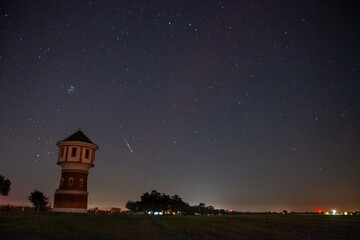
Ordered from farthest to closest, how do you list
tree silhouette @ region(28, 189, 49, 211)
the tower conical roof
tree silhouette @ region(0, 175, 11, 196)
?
tree silhouette @ region(28, 189, 49, 211) < tree silhouette @ region(0, 175, 11, 196) < the tower conical roof

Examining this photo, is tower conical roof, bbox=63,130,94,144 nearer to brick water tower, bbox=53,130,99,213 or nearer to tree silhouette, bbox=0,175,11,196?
brick water tower, bbox=53,130,99,213

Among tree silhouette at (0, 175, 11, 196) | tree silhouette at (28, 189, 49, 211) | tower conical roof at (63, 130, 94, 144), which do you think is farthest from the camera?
tree silhouette at (28, 189, 49, 211)

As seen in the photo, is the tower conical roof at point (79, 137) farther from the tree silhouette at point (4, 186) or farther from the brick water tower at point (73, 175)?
the tree silhouette at point (4, 186)

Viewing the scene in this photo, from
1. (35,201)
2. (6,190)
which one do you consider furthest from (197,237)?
(35,201)

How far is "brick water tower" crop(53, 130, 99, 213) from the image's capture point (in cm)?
3884

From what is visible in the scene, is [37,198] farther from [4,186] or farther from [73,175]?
[73,175]

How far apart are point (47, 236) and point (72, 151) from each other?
2564cm

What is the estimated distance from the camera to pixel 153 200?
2820 inches

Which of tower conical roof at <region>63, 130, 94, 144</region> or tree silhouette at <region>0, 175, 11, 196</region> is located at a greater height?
tower conical roof at <region>63, 130, 94, 144</region>

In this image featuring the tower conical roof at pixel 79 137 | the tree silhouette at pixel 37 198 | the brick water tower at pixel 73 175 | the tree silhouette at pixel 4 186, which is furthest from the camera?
the tree silhouette at pixel 37 198

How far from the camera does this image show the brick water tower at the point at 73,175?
3884 cm

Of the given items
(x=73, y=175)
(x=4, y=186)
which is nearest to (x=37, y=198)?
(x=4, y=186)

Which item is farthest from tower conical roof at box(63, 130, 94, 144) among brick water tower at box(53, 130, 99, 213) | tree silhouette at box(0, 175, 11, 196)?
tree silhouette at box(0, 175, 11, 196)

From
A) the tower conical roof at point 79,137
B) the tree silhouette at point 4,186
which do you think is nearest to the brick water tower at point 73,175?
the tower conical roof at point 79,137
